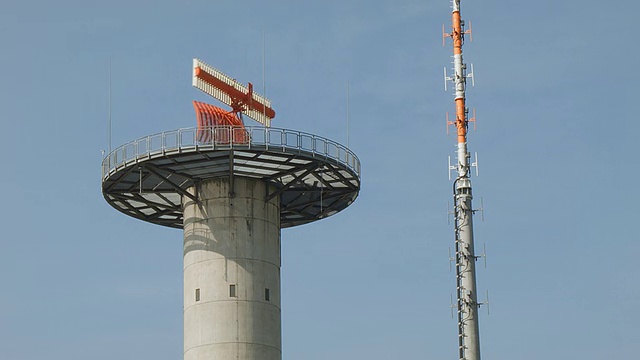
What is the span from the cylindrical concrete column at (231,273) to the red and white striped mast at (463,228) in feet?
48.0

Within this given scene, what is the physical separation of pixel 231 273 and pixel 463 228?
1596 cm

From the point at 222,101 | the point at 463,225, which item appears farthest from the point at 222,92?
the point at 463,225

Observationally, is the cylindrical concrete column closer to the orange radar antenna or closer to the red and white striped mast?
the orange radar antenna

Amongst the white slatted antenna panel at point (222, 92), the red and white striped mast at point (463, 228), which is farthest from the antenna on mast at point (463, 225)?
the white slatted antenna panel at point (222, 92)

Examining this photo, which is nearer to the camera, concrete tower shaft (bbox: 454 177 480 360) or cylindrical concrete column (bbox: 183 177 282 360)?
concrete tower shaft (bbox: 454 177 480 360)

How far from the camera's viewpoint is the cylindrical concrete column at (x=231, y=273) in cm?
8025

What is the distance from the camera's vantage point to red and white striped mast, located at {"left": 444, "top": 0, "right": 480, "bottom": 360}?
6981 cm

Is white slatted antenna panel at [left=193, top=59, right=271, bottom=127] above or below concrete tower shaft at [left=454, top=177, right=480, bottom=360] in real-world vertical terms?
above

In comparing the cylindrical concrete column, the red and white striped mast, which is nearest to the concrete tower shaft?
the red and white striped mast

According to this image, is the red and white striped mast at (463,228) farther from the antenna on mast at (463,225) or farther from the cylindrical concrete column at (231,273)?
the cylindrical concrete column at (231,273)

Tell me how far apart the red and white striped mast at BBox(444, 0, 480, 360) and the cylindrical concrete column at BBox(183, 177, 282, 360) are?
14.6 metres

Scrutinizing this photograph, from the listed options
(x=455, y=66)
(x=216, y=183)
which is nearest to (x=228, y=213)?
(x=216, y=183)

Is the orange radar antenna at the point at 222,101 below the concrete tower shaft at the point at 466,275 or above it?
above

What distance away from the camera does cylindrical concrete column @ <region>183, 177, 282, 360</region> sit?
8025cm
